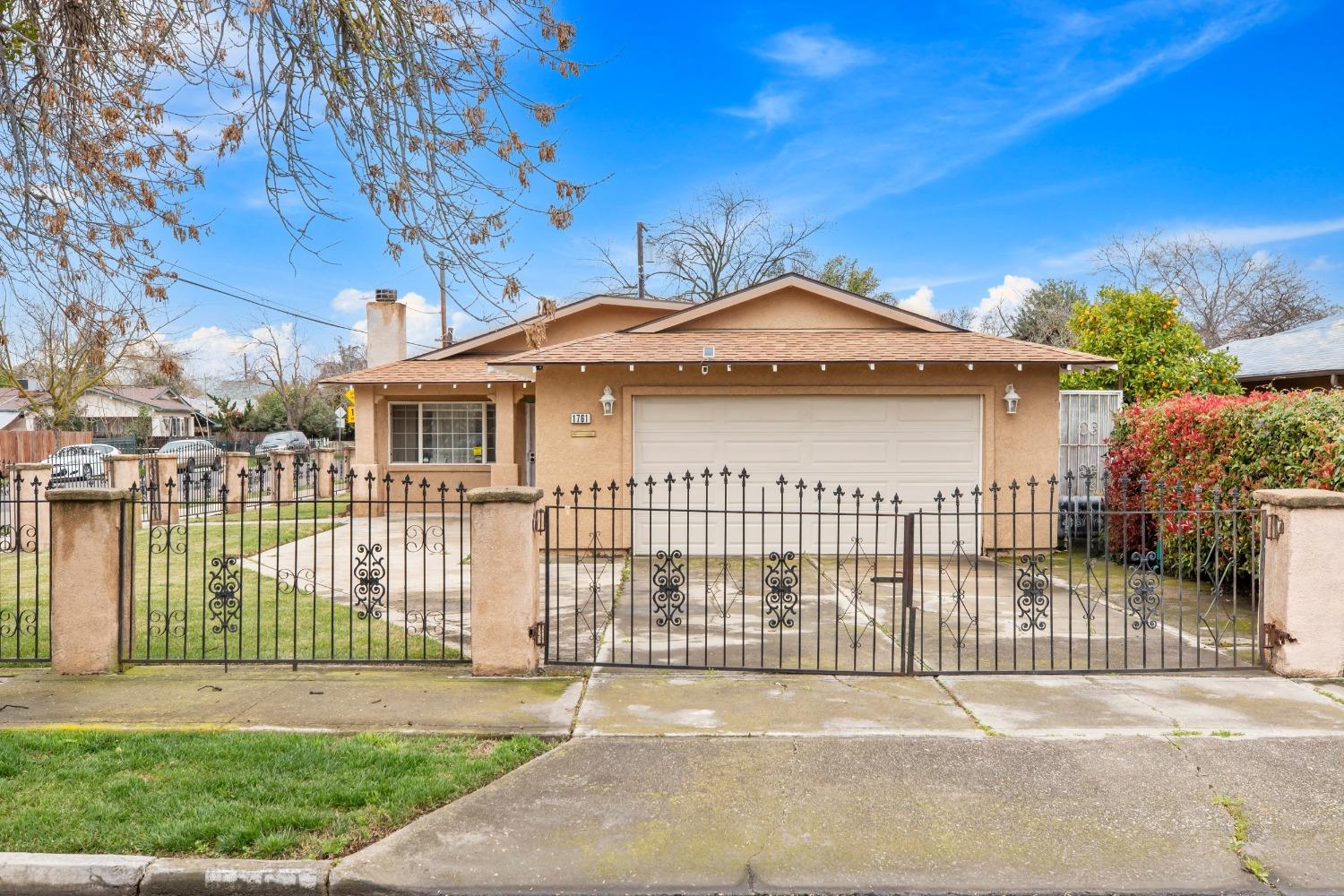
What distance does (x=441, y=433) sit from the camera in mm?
19812

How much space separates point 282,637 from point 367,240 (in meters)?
3.71

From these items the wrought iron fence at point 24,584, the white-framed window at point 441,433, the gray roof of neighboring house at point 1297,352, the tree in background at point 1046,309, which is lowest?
the wrought iron fence at point 24,584

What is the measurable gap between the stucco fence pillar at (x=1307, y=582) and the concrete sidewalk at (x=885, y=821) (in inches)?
58.2

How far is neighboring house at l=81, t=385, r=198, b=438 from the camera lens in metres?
47.1

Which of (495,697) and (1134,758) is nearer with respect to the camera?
(1134,758)

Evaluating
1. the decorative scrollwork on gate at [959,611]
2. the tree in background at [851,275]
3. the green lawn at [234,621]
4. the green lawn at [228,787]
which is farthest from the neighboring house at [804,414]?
the tree in background at [851,275]

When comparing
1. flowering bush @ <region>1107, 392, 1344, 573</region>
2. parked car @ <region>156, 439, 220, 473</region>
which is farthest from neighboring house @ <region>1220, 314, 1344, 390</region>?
parked car @ <region>156, 439, 220, 473</region>

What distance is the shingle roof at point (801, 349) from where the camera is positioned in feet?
38.8

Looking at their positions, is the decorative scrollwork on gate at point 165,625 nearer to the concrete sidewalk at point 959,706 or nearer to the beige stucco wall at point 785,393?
the concrete sidewalk at point 959,706

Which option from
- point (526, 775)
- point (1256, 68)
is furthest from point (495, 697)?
point (1256, 68)

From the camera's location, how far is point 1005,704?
565cm

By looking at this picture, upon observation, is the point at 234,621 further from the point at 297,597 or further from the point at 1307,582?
the point at 1307,582

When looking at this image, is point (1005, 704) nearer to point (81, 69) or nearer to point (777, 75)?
point (81, 69)

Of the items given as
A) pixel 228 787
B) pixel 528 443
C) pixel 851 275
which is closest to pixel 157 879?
pixel 228 787
